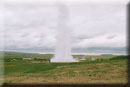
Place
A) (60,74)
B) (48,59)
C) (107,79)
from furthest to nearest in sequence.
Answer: (48,59) → (60,74) → (107,79)

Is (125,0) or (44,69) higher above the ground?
(125,0)

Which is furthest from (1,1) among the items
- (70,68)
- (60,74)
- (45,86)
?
(70,68)

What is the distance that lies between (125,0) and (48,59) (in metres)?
4.61

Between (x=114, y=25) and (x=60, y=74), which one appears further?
(x=114, y=25)

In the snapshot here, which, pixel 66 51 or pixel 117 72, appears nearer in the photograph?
pixel 117 72

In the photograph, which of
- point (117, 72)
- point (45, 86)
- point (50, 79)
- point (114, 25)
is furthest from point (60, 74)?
point (114, 25)

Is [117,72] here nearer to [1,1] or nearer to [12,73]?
[12,73]

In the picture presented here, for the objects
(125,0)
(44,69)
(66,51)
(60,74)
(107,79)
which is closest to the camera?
(125,0)

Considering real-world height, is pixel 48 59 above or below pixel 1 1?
below

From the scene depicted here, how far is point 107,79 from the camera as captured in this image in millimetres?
5375

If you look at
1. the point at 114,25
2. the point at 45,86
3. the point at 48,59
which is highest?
the point at 114,25

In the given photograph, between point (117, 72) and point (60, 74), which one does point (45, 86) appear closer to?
point (60, 74)

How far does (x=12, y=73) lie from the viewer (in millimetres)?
6176

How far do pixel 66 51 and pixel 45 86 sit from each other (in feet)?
10.2
